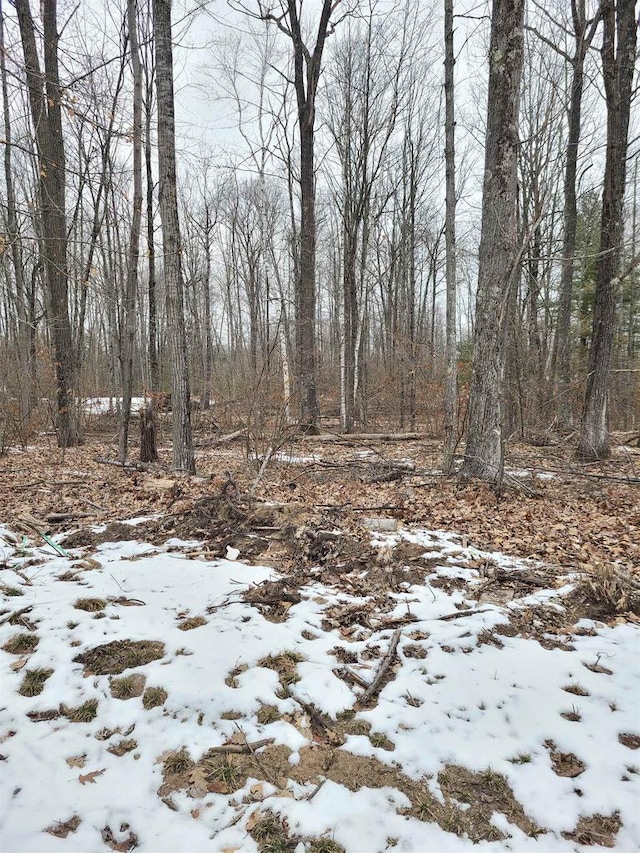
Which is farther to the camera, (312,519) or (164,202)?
(164,202)

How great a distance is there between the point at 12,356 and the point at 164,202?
22.6ft

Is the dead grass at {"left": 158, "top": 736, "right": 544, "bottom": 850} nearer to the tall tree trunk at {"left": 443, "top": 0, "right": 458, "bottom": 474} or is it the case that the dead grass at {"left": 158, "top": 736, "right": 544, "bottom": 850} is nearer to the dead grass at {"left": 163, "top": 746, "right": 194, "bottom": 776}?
the dead grass at {"left": 163, "top": 746, "right": 194, "bottom": 776}

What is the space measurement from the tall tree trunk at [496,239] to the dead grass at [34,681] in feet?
17.2

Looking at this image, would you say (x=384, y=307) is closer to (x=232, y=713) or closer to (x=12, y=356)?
(x=12, y=356)

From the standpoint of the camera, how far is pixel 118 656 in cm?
259

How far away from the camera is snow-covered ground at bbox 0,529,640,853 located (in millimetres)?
1662

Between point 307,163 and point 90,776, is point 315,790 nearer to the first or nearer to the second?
point 90,776

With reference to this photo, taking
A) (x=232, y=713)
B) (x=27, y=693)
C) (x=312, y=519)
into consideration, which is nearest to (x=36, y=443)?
(x=312, y=519)

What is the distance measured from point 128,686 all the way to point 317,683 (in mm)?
1064

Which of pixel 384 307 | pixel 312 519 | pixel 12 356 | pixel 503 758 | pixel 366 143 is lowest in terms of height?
pixel 503 758

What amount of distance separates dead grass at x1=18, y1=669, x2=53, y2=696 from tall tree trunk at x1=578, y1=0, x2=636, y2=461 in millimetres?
8343

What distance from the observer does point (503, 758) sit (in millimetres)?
1952

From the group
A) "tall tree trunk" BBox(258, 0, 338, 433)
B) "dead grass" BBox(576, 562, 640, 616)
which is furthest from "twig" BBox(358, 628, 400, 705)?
"tall tree trunk" BBox(258, 0, 338, 433)

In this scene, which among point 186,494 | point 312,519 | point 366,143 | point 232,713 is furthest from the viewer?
point 366,143
